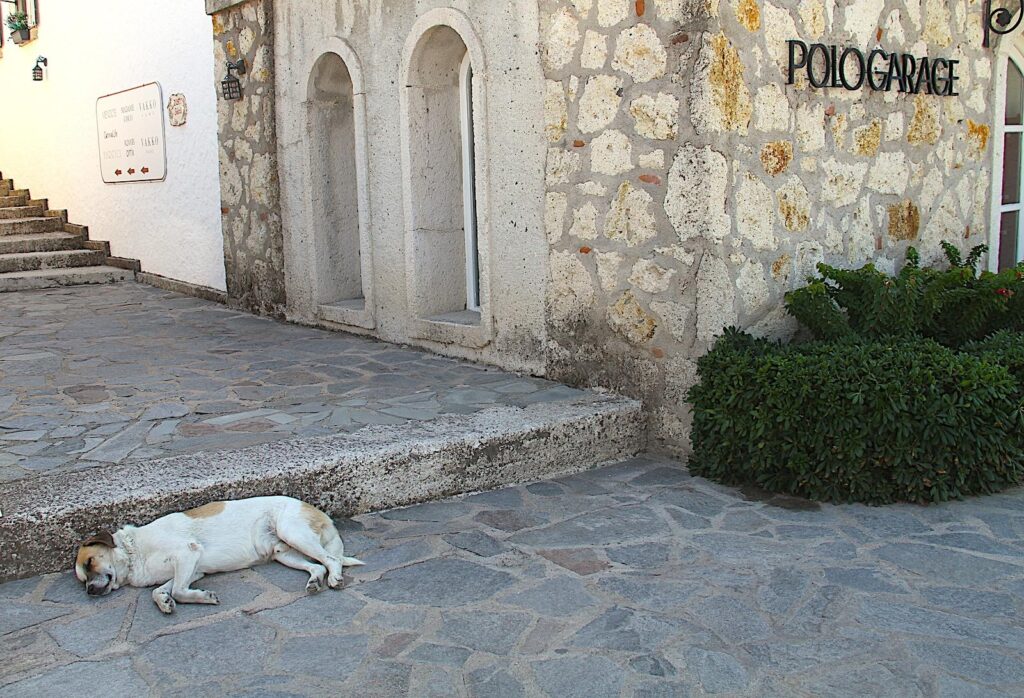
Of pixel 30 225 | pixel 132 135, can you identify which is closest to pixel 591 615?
pixel 132 135

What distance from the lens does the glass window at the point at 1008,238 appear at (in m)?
6.81

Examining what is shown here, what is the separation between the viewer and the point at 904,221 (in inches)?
225

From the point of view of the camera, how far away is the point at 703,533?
403 centimetres

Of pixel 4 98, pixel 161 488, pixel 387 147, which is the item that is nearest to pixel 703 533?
pixel 161 488

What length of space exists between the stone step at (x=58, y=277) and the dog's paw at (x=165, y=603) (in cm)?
825

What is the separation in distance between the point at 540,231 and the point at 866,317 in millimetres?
1726

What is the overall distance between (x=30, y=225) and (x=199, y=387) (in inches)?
336

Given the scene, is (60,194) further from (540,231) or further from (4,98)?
(540,231)

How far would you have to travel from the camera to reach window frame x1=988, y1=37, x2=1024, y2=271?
20.7ft

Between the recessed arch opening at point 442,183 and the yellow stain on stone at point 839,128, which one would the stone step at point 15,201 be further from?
the yellow stain on stone at point 839,128

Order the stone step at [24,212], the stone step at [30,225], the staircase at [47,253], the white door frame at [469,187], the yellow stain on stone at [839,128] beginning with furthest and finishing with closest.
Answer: the stone step at [24,212], the stone step at [30,225], the staircase at [47,253], the white door frame at [469,187], the yellow stain on stone at [839,128]

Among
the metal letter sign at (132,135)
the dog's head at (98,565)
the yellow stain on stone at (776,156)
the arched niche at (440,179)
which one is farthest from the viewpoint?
the metal letter sign at (132,135)

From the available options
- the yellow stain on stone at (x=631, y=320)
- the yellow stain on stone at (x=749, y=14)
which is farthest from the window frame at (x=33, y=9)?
the yellow stain on stone at (x=749, y=14)

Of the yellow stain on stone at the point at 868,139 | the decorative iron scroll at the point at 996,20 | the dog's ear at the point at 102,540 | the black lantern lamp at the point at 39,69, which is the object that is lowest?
the dog's ear at the point at 102,540
